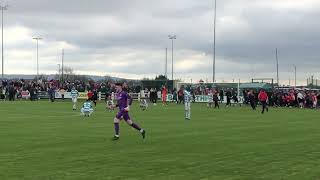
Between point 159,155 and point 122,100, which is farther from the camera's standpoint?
point 122,100

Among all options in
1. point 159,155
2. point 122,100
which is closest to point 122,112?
point 122,100

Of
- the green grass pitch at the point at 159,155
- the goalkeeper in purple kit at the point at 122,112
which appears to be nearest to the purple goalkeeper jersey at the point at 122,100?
the goalkeeper in purple kit at the point at 122,112

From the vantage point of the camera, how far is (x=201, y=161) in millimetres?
13617

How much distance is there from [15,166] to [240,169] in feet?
15.9

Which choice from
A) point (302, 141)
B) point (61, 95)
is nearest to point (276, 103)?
point (61, 95)

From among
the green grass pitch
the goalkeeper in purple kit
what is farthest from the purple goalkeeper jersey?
the green grass pitch

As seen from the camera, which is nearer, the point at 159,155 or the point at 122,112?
the point at 159,155

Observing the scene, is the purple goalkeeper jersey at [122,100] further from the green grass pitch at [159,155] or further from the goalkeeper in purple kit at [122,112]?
the green grass pitch at [159,155]

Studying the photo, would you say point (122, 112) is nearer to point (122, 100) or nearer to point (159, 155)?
point (122, 100)

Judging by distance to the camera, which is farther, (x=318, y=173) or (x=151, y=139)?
(x=151, y=139)

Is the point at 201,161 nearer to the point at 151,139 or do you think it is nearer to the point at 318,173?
the point at 318,173

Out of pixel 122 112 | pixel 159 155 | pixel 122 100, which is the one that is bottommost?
pixel 159 155

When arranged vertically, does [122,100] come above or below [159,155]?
above

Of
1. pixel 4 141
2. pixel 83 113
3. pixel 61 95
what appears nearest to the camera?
pixel 4 141
